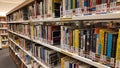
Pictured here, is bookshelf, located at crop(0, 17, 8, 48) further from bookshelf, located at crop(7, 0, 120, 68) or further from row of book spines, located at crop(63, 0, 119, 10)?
row of book spines, located at crop(63, 0, 119, 10)

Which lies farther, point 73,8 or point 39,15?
point 39,15

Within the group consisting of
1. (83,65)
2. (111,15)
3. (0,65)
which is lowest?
(0,65)

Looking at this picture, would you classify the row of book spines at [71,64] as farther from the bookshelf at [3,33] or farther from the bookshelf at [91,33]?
the bookshelf at [3,33]

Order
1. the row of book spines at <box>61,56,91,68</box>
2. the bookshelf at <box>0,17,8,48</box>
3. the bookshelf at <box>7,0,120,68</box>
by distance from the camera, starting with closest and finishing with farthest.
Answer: the bookshelf at <box>7,0,120,68</box> → the row of book spines at <box>61,56,91,68</box> → the bookshelf at <box>0,17,8,48</box>

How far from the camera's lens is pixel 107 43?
74 cm

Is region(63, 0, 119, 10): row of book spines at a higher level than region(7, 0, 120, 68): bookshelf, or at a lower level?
higher

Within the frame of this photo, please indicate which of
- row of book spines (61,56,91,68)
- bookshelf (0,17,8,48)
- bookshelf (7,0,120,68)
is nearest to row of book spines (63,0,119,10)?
bookshelf (7,0,120,68)

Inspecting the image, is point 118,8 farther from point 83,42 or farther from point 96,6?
point 83,42

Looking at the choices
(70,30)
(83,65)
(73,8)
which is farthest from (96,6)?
(83,65)

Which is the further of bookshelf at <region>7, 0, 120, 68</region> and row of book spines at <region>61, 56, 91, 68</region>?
row of book spines at <region>61, 56, 91, 68</region>

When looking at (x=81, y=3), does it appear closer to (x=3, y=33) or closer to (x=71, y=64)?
(x=71, y=64)

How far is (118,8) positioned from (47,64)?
113cm

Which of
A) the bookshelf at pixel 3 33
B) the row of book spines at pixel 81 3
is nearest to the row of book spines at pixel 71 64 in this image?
the row of book spines at pixel 81 3

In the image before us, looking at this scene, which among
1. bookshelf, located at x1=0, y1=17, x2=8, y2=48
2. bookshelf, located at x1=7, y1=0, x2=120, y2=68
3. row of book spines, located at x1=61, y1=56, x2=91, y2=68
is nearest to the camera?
bookshelf, located at x1=7, y1=0, x2=120, y2=68
